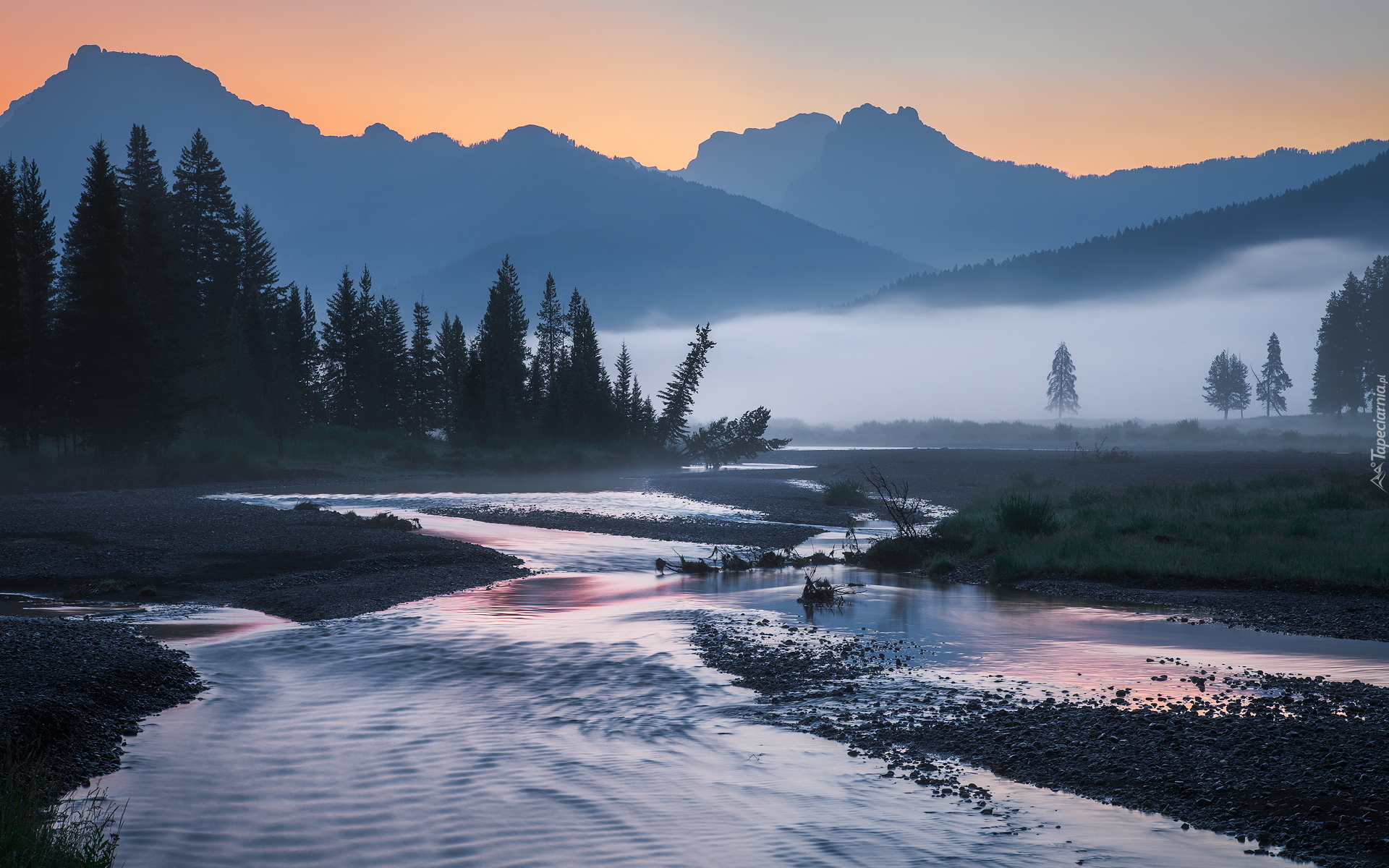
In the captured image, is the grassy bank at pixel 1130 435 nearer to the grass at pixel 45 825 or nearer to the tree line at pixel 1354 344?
the tree line at pixel 1354 344

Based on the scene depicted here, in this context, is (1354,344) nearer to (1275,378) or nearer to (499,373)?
(1275,378)

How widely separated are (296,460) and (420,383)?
34.3m

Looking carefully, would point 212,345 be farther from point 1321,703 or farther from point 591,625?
point 1321,703

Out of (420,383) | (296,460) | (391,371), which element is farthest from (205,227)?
(296,460)

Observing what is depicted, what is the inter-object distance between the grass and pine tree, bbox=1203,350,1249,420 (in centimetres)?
16592

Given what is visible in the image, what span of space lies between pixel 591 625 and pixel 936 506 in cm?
2728

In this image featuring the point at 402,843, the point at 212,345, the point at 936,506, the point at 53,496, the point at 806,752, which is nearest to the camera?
the point at 402,843

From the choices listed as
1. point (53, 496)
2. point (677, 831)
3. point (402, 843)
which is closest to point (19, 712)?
point (402, 843)

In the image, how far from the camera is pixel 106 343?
47094 mm

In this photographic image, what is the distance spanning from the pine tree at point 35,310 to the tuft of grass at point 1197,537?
46904 millimetres

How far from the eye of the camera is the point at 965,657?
13.3 metres

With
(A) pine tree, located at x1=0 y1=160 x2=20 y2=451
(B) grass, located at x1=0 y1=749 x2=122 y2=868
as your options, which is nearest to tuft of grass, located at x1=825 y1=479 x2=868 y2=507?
(B) grass, located at x1=0 y1=749 x2=122 y2=868

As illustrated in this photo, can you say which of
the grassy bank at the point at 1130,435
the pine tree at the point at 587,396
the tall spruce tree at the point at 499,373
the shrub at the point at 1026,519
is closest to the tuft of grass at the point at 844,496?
the shrub at the point at 1026,519

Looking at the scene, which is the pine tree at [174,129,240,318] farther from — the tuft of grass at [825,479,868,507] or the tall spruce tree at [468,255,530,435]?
the tuft of grass at [825,479,868,507]
